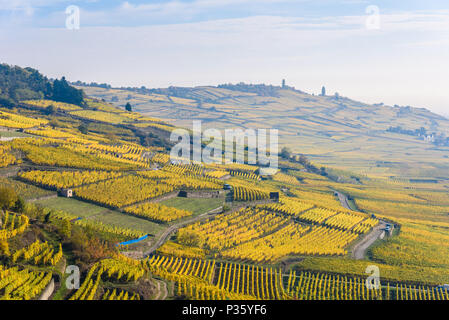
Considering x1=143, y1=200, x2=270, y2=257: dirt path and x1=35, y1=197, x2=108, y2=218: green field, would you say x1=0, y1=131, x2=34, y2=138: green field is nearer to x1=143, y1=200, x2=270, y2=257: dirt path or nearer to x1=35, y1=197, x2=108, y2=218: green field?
x1=35, y1=197, x2=108, y2=218: green field

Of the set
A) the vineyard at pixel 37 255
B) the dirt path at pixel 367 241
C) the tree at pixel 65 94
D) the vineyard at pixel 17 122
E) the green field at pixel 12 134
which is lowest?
the dirt path at pixel 367 241

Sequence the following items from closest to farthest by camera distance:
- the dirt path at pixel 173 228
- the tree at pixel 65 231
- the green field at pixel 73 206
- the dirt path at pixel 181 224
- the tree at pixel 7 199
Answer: the tree at pixel 65 231 → the tree at pixel 7 199 → the dirt path at pixel 173 228 → the dirt path at pixel 181 224 → the green field at pixel 73 206

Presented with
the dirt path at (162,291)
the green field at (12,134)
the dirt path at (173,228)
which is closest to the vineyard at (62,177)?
the dirt path at (173,228)

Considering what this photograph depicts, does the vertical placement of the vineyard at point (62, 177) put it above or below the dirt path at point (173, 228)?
above

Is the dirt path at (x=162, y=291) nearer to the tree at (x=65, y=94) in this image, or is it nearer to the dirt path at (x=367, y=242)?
the dirt path at (x=367, y=242)

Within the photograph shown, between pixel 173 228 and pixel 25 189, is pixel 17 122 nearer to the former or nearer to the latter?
pixel 25 189

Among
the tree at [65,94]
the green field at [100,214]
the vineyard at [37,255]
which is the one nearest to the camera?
the vineyard at [37,255]

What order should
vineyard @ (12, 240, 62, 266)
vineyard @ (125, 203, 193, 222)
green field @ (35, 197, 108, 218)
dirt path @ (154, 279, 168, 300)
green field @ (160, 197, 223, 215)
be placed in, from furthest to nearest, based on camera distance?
green field @ (160, 197, 223, 215) < vineyard @ (125, 203, 193, 222) < green field @ (35, 197, 108, 218) < vineyard @ (12, 240, 62, 266) < dirt path @ (154, 279, 168, 300)

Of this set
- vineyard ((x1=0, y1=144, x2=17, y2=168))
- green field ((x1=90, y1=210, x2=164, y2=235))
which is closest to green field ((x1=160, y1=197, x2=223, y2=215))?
green field ((x1=90, y1=210, x2=164, y2=235))

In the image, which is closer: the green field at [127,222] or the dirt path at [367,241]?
the green field at [127,222]
